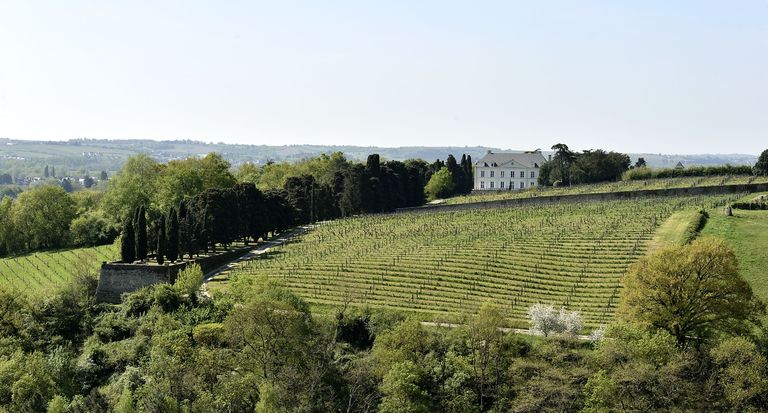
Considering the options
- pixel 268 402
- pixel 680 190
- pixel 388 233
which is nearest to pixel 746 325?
pixel 268 402

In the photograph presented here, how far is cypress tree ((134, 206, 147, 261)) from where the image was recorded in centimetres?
5832

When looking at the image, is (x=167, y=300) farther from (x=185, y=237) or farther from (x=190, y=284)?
(x=185, y=237)

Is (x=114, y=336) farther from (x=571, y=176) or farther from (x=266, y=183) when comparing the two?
(x=571, y=176)

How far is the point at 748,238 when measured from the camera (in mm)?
50781

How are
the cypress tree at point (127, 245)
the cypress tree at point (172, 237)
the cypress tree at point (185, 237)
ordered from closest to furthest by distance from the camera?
1. the cypress tree at point (127, 245)
2. the cypress tree at point (172, 237)
3. the cypress tree at point (185, 237)

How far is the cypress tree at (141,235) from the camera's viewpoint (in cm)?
5832

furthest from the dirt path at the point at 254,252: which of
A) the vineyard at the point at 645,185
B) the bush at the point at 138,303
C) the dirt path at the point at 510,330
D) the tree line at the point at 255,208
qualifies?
the vineyard at the point at 645,185

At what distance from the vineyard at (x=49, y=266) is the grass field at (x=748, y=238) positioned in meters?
47.3

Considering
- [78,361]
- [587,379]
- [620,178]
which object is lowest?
[78,361]

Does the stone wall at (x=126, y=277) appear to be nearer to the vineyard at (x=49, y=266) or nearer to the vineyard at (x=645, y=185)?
the vineyard at (x=49, y=266)

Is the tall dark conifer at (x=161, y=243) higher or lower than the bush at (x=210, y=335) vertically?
higher

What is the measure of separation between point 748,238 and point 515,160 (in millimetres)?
63448

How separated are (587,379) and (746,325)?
855 centimetres

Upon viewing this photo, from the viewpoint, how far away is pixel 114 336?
47.9m
